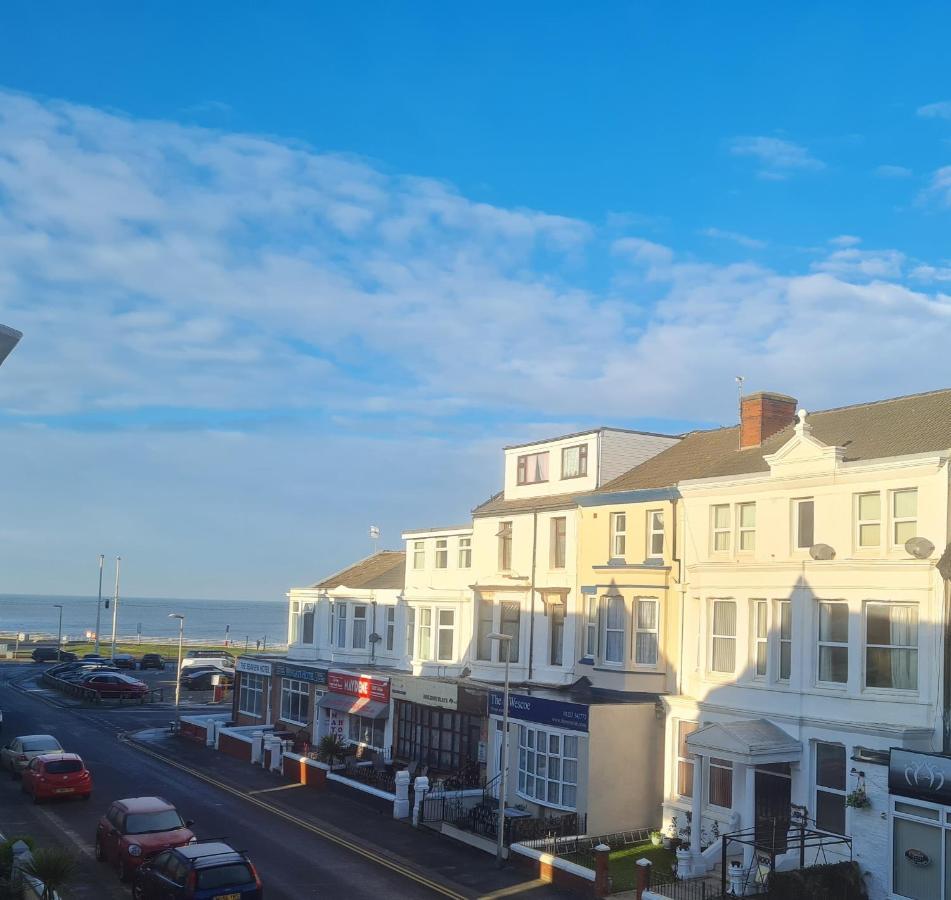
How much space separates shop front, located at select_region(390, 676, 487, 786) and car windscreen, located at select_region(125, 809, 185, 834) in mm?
11894

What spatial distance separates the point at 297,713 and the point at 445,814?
55.7ft

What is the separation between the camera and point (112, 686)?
65.4 meters

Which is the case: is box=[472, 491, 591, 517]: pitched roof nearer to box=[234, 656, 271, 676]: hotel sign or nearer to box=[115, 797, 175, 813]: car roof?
box=[234, 656, 271, 676]: hotel sign

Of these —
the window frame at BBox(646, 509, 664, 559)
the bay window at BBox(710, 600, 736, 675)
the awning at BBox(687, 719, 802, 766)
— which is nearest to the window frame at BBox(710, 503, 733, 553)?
the bay window at BBox(710, 600, 736, 675)

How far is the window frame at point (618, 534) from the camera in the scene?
114ft

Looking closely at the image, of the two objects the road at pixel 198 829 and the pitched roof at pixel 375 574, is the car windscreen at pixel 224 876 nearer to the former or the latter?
the road at pixel 198 829

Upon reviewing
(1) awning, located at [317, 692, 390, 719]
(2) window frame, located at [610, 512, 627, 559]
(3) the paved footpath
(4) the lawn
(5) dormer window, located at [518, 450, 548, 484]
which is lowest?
(3) the paved footpath

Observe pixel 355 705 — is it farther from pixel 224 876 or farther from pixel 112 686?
pixel 112 686

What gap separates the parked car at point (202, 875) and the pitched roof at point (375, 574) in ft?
83.1

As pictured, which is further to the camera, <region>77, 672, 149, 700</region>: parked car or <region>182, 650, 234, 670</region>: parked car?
<region>182, 650, 234, 670</region>: parked car

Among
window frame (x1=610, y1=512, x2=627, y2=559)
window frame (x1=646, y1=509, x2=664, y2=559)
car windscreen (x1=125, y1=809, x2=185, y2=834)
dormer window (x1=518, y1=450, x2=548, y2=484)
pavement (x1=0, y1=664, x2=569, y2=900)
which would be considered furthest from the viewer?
dormer window (x1=518, y1=450, x2=548, y2=484)

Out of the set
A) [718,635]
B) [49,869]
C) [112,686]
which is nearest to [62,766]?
[49,869]

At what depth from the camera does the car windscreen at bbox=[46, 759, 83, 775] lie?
33781 mm

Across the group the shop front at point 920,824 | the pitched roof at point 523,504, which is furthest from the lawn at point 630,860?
the pitched roof at point 523,504
